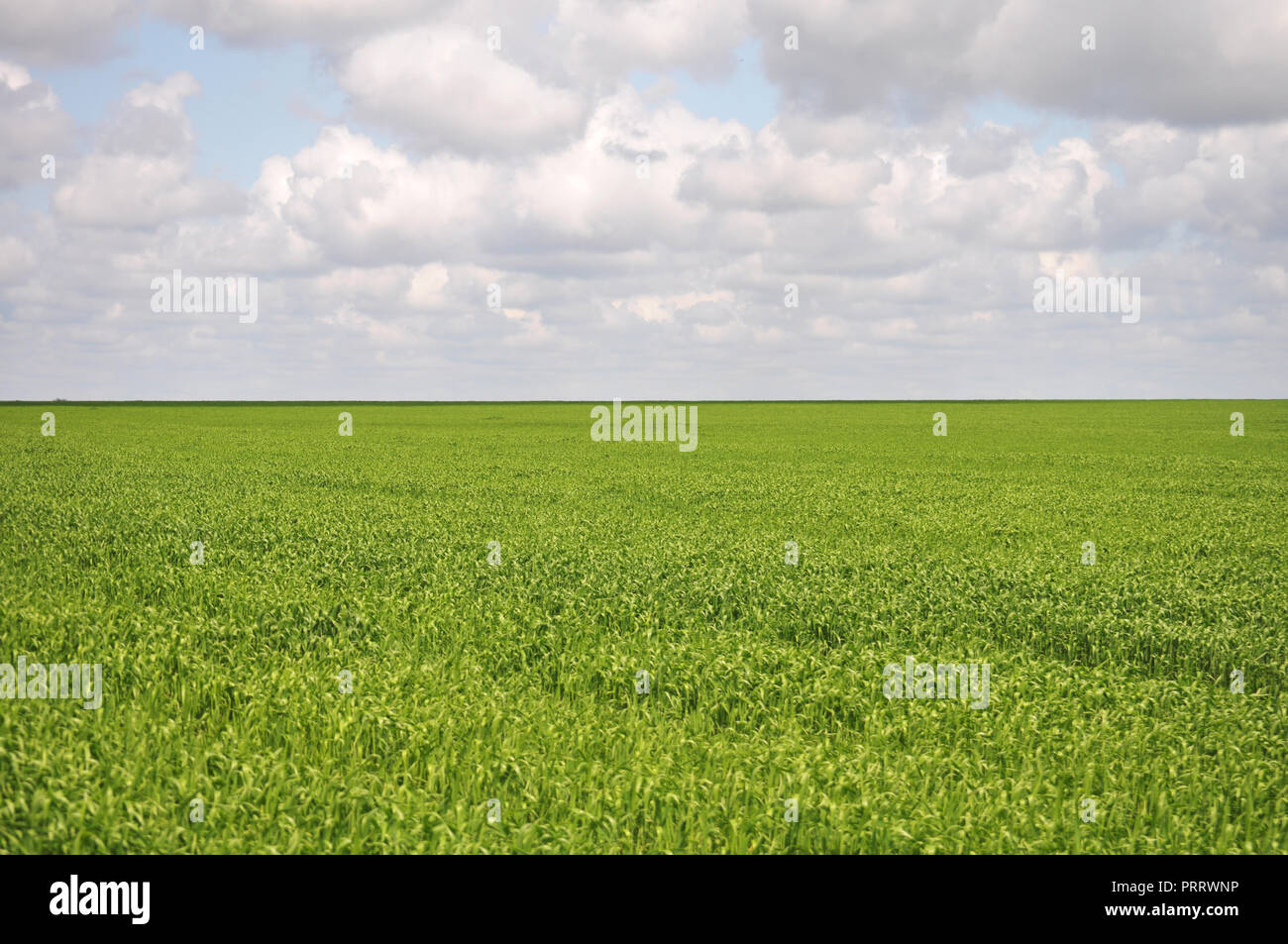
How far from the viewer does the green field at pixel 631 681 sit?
5762 mm

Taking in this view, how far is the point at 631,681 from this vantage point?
340 inches

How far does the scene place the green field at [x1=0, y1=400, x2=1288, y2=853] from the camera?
5.76 metres

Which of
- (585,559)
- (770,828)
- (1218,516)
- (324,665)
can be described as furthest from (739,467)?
(770,828)

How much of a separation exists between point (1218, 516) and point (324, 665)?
2156 cm

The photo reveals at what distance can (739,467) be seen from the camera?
114ft

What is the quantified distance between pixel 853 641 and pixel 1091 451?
39744mm

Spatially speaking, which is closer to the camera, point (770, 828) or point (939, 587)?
point (770, 828)

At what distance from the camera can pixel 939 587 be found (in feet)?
41.3

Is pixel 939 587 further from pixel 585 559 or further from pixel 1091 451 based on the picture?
pixel 1091 451
